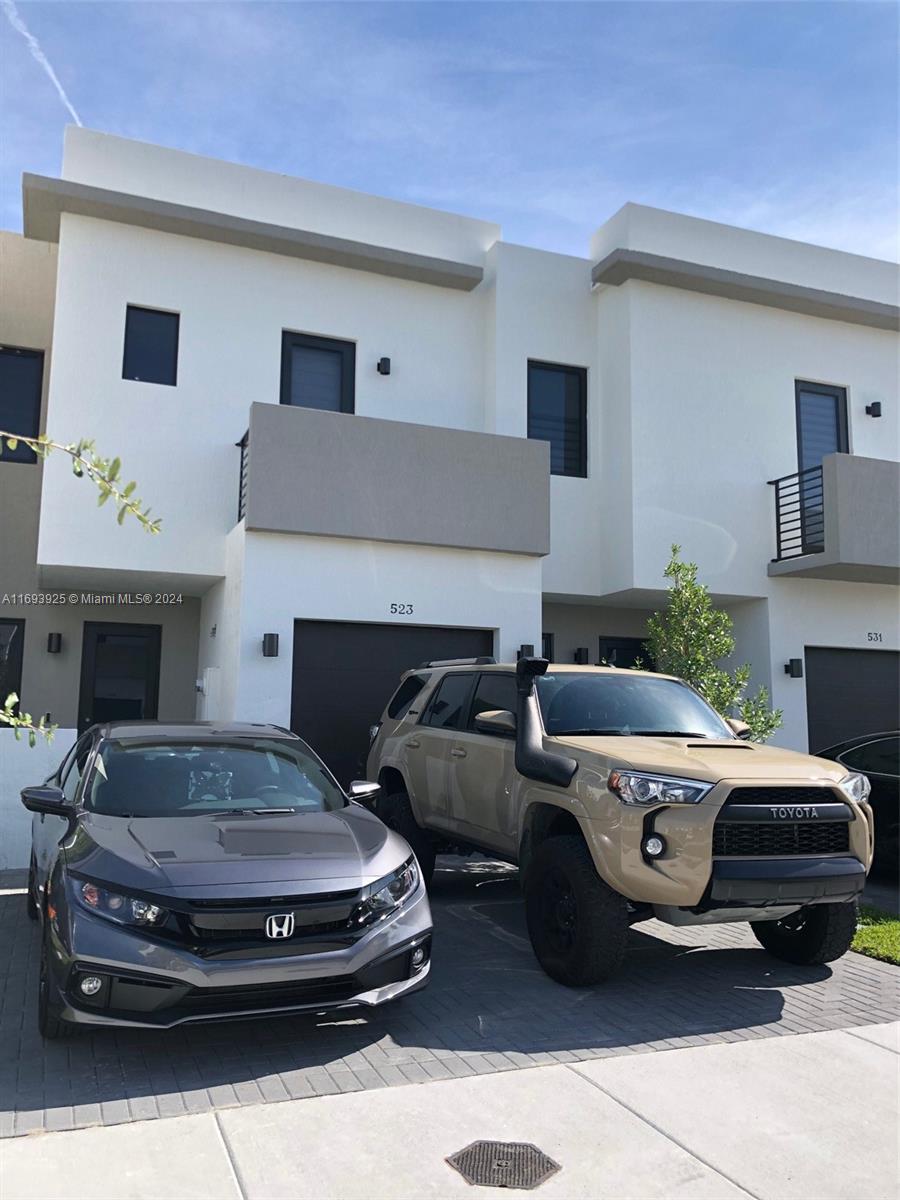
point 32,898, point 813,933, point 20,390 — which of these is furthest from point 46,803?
point 20,390

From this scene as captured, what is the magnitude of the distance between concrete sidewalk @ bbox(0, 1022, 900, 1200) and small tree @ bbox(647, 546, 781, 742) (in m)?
5.83

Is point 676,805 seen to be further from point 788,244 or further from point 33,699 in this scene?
point 788,244

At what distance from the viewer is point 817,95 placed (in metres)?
9.19

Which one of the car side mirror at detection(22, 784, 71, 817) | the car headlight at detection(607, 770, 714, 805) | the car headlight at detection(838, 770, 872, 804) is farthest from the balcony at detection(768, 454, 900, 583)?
the car side mirror at detection(22, 784, 71, 817)

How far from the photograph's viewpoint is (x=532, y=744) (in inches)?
240

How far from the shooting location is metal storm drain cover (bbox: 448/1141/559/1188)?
10.9 ft

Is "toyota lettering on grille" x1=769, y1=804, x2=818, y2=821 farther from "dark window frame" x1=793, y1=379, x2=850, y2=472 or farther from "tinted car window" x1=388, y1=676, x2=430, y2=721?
"dark window frame" x1=793, y1=379, x2=850, y2=472

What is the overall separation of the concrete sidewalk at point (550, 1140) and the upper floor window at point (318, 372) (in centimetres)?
939

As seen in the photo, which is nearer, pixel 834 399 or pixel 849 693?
pixel 849 693

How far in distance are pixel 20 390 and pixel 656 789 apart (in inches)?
420

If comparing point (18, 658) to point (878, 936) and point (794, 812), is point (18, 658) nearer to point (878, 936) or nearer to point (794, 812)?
point (794, 812)

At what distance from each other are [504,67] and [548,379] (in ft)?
16.3

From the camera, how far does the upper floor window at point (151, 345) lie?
11219 mm

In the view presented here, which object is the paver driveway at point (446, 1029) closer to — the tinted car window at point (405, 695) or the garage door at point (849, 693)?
the tinted car window at point (405, 695)
